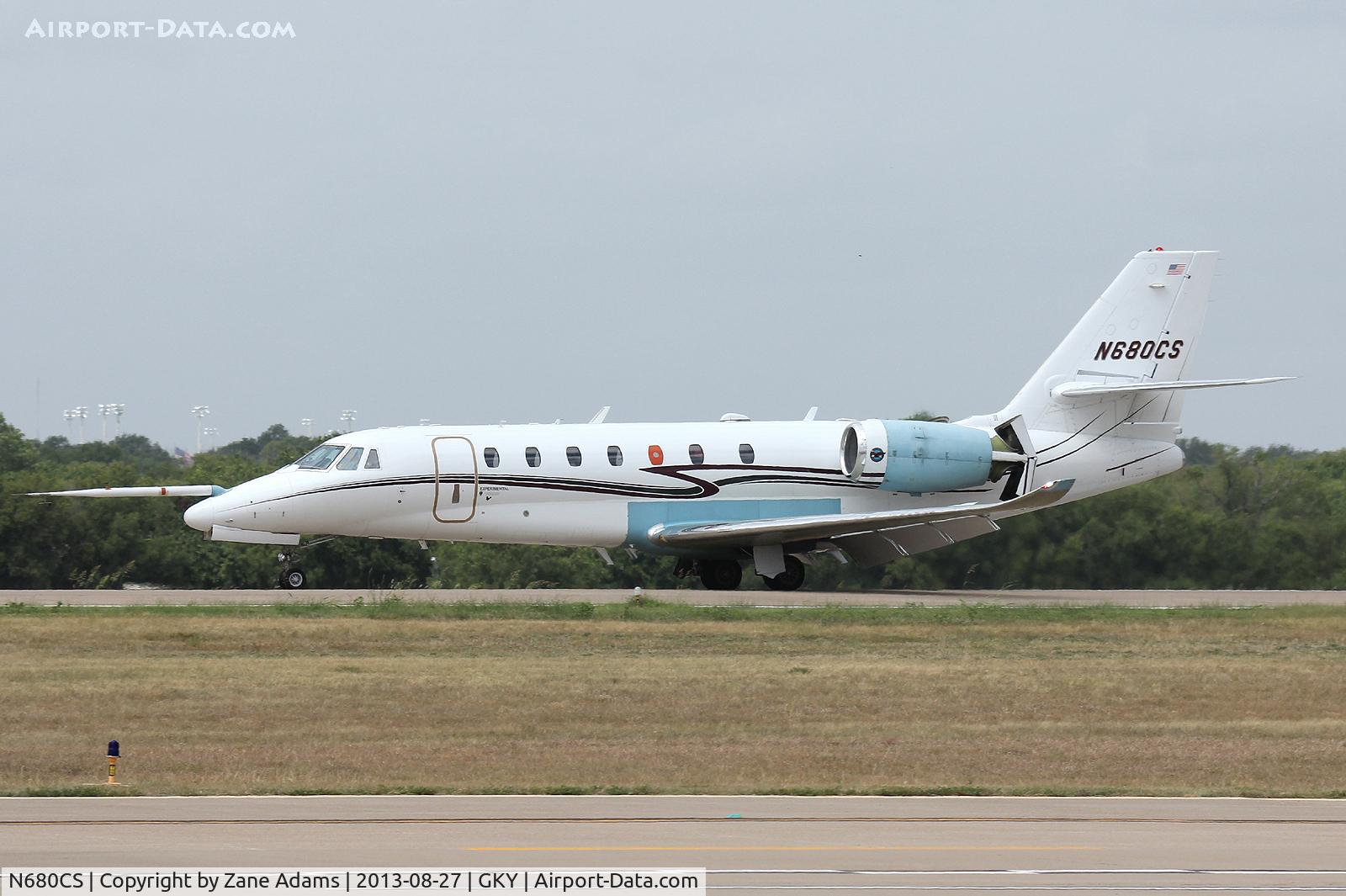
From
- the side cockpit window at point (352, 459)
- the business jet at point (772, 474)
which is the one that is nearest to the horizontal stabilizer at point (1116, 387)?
the business jet at point (772, 474)

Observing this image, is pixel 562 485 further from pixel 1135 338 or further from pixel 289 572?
pixel 1135 338

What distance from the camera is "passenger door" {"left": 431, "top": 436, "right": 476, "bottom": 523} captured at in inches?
1163

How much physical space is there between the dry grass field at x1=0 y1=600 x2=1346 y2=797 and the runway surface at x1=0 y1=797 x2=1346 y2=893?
92 centimetres

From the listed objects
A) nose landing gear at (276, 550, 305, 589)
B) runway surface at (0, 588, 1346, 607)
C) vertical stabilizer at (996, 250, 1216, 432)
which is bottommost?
runway surface at (0, 588, 1346, 607)

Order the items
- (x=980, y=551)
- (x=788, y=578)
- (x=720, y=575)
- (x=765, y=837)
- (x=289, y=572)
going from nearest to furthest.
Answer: (x=765, y=837)
(x=289, y=572)
(x=788, y=578)
(x=720, y=575)
(x=980, y=551)

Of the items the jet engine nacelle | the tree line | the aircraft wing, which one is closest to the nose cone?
the tree line

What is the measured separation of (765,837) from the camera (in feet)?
35.1

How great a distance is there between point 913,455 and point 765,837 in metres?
20.9

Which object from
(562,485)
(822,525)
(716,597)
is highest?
(562,485)

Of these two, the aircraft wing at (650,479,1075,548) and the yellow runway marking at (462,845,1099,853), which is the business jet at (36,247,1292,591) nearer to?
the aircraft wing at (650,479,1075,548)

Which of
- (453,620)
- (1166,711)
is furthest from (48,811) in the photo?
(453,620)

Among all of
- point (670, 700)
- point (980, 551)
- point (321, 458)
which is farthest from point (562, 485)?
point (670, 700)

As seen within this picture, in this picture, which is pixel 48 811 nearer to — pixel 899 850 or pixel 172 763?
pixel 172 763

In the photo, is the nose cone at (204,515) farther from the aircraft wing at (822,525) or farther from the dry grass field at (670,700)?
the aircraft wing at (822,525)
